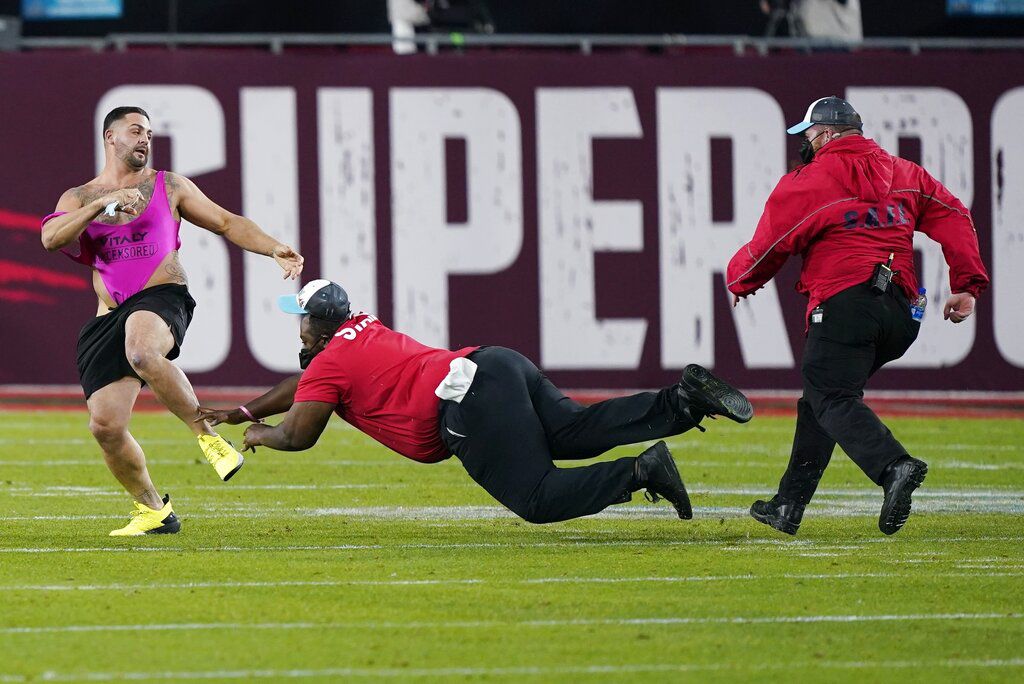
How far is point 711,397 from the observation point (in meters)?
7.96

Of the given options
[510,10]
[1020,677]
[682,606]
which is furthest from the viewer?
[510,10]

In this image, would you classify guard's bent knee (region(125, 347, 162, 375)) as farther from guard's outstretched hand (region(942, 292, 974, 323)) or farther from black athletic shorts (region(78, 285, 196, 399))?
guard's outstretched hand (region(942, 292, 974, 323))

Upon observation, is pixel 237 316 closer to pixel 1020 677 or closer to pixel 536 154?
pixel 536 154

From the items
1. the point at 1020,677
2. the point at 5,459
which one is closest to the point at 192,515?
the point at 5,459

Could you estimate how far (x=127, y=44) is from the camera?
17.5 meters

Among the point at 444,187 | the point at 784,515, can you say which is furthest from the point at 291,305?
the point at 444,187

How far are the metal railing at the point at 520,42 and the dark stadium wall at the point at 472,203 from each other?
0.57 feet

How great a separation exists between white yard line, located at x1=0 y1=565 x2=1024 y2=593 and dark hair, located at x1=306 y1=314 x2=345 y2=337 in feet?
4.96

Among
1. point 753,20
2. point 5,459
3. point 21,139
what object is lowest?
point 5,459

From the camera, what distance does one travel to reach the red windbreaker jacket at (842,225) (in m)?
8.33

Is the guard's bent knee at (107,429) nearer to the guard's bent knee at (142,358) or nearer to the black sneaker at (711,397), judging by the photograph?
the guard's bent knee at (142,358)

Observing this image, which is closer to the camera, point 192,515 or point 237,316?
point 192,515

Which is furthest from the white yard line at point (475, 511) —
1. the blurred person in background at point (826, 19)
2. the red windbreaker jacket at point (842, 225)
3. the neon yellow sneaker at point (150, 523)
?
the blurred person in background at point (826, 19)

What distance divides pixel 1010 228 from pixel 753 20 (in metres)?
3.65
